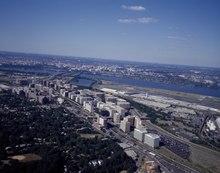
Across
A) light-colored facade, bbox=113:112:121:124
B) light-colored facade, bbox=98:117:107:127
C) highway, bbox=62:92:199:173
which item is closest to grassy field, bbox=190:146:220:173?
highway, bbox=62:92:199:173

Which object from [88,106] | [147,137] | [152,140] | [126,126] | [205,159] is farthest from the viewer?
[88,106]

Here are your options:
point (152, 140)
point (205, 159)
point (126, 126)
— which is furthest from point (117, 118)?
point (205, 159)

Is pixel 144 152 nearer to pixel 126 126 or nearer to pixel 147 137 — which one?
pixel 147 137

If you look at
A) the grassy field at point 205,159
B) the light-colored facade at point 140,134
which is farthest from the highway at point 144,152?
the grassy field at point 205,159

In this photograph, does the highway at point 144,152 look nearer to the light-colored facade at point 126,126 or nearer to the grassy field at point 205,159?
the light-colored facade at point 126,126

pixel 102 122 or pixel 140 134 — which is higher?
pixel 102 122

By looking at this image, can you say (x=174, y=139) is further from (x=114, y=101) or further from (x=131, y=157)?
(x=114, y=101)

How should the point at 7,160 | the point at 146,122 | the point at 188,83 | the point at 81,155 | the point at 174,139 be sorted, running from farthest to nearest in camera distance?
the point at 188,83 < the point at 146,122 < the point at 174,139 < the point at 81,155 < the point at 7,160

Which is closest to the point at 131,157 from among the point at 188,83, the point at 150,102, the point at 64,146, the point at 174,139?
the point at 64,146

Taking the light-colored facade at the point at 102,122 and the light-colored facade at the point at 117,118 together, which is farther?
the light-colored facade at the point at 117,118

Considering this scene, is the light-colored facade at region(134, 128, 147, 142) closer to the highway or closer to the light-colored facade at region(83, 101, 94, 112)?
the highway

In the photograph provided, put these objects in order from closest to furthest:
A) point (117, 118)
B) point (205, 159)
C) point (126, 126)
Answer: point (205, 159), point (126, 126), point (117, 118)
